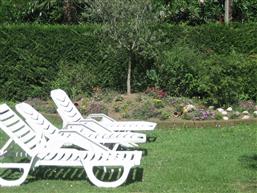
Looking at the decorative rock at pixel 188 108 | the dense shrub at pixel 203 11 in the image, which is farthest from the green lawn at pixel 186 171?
the dense shrub at pixel 203 11

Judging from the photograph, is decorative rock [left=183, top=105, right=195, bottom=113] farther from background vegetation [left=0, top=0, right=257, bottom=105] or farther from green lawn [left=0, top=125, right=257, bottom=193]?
green lawn [left=0, top=125, right=257, bottom=193]

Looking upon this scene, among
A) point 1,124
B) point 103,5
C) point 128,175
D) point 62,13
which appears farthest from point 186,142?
point 62,13

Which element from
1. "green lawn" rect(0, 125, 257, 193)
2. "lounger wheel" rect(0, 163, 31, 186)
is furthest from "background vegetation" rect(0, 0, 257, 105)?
"lounger wheel" rect(0, 163, 31, 186)

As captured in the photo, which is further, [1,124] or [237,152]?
[237,152]

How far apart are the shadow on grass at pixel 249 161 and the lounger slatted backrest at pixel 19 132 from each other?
2.97m

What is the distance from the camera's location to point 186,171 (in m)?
8.32

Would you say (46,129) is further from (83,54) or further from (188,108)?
(83,54)

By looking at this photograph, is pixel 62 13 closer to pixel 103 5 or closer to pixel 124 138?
pixel 103 5

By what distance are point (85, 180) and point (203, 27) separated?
342 inches

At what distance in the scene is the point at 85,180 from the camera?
801 cm

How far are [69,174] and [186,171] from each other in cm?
160

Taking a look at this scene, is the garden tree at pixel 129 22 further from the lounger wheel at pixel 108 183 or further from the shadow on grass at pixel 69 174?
the lounger wheel at pixel 108 183

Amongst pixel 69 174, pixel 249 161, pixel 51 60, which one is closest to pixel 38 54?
pixel 51 60

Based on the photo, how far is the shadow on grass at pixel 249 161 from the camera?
28.3 feet
